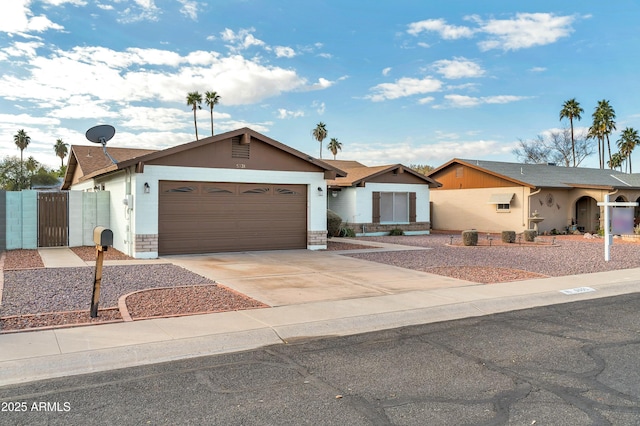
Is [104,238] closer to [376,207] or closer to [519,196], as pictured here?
[376,207]

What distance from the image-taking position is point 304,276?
455 inches

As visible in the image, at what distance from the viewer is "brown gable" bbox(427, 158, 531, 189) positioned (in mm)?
28312

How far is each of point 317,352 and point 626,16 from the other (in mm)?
21287

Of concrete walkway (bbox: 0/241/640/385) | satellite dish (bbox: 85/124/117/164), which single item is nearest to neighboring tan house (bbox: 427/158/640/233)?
concrete walkway (bbox: 0/241/640/385)

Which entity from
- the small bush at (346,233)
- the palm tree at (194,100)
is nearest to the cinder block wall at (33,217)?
the small bush at (346,233)

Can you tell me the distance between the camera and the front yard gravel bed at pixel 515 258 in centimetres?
1319

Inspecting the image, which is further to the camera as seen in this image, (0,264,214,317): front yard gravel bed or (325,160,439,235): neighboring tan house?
(325,160,439,235): neighboring tan house

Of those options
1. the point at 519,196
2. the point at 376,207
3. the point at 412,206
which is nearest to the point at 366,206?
the point at 376,207

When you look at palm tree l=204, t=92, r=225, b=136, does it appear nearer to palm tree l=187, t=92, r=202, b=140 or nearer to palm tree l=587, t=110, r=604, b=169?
palm tree l=187, t=92, r=202, b=140

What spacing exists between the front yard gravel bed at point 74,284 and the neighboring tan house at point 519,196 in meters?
20.8

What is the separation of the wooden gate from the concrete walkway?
7.09 m

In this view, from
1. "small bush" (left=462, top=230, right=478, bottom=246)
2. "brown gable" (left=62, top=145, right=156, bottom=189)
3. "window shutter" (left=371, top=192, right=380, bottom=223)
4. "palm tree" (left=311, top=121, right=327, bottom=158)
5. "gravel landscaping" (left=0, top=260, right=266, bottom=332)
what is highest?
"palm tree" (left=311, top=121, right=327, bottom=158)

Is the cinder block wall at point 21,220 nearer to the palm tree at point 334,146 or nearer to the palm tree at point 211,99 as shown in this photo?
the palm tree at point 211,99

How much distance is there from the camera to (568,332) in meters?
7.11
